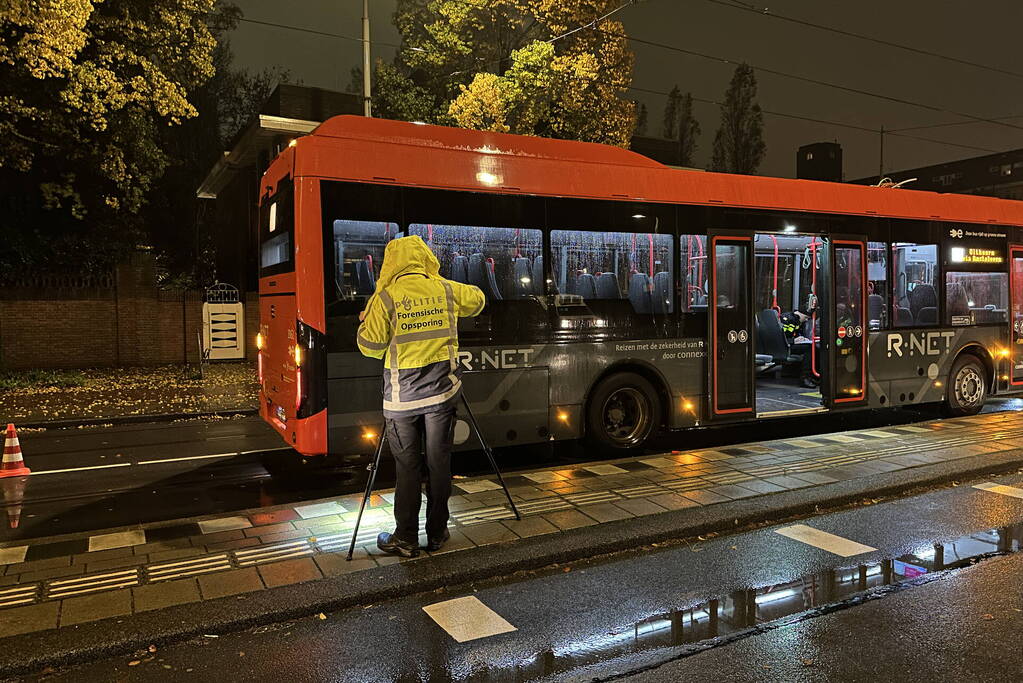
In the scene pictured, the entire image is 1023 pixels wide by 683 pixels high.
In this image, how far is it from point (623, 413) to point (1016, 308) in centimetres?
722

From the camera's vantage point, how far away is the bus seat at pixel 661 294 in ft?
28.4

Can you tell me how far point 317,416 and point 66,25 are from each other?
29.6 feet

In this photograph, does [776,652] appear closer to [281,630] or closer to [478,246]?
[281,630]

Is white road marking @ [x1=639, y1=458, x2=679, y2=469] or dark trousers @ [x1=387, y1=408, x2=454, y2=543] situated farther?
white road marking @ [x1=639, y1=458, x2=679, y2=469]

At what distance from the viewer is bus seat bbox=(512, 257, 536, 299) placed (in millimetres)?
7836

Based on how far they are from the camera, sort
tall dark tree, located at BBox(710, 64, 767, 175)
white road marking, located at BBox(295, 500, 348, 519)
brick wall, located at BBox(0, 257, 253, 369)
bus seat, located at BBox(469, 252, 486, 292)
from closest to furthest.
A: white road marking, located at BBox(295, 500, 348, 519) < bus seat, located at BBox(469, 252, 486, 292) < brick wall, located at BBox(0, 257, 253, 369) < tall dark tree, located at BBox(710, 64, 767, 175)

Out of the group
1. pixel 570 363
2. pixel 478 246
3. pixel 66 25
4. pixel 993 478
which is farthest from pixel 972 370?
pixel 66 25

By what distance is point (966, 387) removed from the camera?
1130 cm

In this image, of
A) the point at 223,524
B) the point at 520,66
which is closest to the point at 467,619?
the point at 223,524

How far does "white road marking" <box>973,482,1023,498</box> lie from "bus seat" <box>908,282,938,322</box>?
152 inches

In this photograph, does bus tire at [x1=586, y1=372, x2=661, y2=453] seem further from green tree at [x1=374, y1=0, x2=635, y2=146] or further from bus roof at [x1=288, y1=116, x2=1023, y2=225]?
green tree at [x1=374, y1=0, x2=635, y2=146]

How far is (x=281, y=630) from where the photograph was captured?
14.0ft

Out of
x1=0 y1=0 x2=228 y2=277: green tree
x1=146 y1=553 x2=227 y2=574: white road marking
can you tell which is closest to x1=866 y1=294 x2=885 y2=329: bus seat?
x1=146 y1=553 x2=227 y2=574: white road marking

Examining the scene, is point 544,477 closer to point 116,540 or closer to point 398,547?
point 398,547
